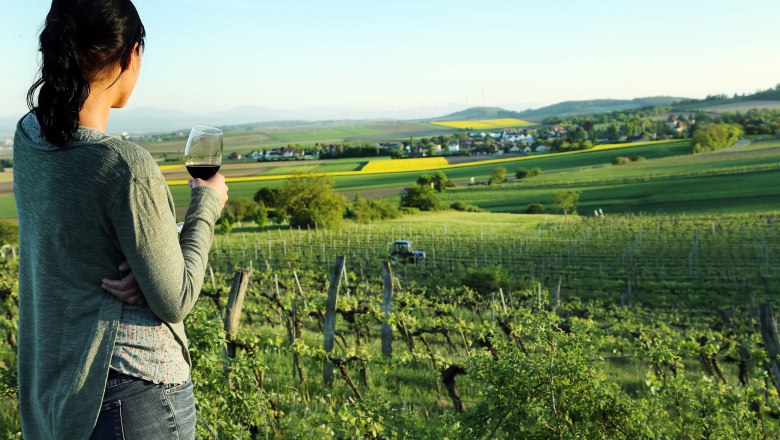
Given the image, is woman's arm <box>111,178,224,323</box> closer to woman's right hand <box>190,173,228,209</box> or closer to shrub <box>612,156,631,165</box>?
woman's right hand <box>190,173,228,209</box>

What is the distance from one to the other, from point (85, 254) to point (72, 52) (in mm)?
515

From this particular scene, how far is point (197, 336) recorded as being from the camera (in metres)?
3.79

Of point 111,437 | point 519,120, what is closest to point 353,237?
point 111,437

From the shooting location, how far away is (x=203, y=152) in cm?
206

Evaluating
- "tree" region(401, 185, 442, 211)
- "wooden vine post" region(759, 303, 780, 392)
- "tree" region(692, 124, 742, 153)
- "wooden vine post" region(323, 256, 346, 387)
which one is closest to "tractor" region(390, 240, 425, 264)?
"wooden vine post" region(323, 256, 346, 387)

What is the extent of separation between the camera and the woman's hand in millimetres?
1591

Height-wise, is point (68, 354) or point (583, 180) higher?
point (68, 354)

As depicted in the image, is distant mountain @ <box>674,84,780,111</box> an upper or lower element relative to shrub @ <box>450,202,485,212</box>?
upper

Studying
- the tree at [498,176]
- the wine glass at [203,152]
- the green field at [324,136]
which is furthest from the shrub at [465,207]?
the wine glass at [203,152]

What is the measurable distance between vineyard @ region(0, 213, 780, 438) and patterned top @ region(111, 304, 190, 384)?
116 cm

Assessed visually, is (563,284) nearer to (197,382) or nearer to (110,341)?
(197,382)

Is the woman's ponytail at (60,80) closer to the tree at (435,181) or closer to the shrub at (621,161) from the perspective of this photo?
the tree at (435,181)

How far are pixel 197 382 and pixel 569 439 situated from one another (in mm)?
2232

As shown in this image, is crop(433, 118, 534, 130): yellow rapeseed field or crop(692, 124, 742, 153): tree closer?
crop(692, 124, 742, 153): tree
